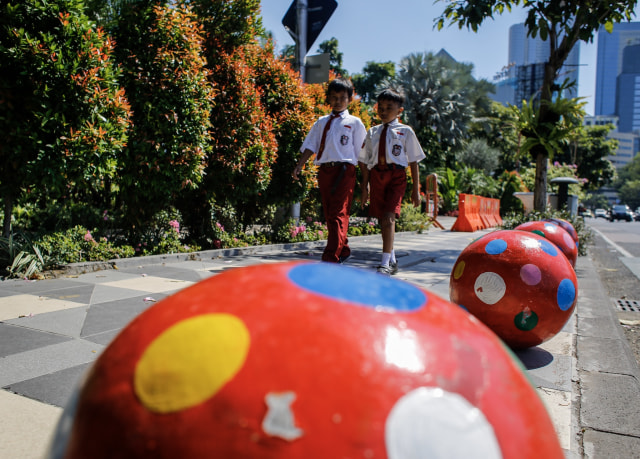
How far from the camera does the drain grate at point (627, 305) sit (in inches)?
247

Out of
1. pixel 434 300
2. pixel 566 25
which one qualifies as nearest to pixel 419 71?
pixel 566 25

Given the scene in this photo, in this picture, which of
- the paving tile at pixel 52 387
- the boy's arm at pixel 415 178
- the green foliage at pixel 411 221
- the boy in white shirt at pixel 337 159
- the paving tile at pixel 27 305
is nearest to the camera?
the paving tile at pixel 52 387

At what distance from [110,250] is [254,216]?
13.1ft

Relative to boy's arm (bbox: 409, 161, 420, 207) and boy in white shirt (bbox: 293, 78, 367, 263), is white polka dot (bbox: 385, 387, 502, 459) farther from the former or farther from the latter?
boy's arm (bbox: 409, 161, 420, 207)

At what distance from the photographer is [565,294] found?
11.3 ft

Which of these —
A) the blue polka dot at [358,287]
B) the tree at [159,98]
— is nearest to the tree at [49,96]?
the tree at [159,98]

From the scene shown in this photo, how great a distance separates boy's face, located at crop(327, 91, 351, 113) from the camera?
5414mm

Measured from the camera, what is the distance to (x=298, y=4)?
33.3 feet

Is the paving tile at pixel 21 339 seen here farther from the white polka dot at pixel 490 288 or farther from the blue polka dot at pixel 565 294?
the blue polka dot at pixel 565 294

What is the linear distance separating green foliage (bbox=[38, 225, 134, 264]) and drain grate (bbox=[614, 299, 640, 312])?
6444mm

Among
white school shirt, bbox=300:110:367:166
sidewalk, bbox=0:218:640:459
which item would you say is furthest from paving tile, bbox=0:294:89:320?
white school shirt, bbox=300:110:367:166

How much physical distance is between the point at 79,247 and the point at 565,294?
551 centimetres

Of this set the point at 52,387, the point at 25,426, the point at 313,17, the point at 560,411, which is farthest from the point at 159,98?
the point at 560,411

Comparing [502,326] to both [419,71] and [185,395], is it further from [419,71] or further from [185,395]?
[419,71]
